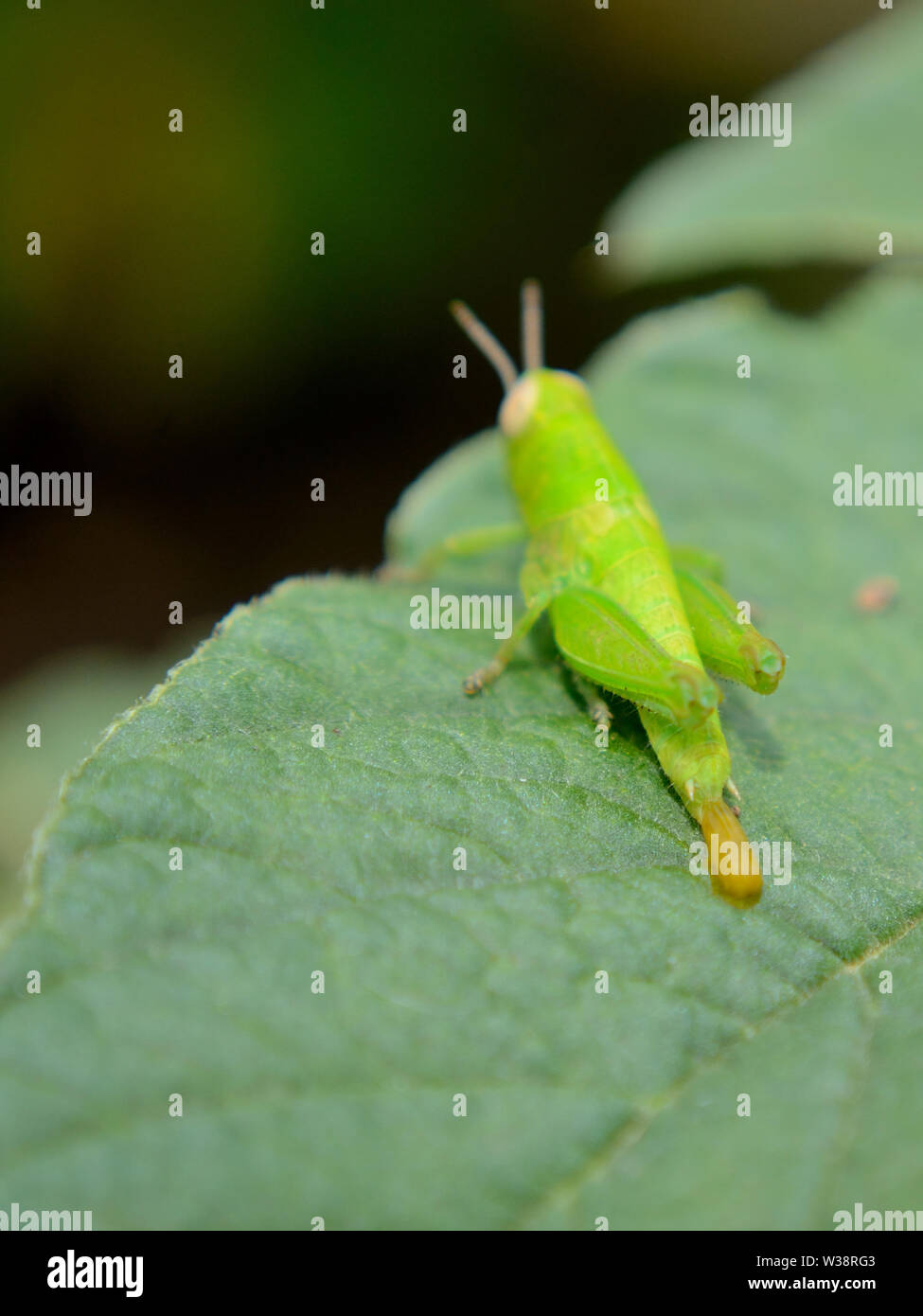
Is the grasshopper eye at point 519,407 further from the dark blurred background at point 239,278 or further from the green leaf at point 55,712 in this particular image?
the dark blurred background at point 239,278

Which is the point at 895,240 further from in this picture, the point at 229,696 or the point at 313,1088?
the point at 313,1088

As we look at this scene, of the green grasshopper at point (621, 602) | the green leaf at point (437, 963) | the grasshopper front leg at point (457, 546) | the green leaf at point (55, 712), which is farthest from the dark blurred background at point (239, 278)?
the green leaf at point (437, 963)

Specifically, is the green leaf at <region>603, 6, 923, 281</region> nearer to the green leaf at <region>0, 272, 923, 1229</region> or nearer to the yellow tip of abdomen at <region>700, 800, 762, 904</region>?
the green leaf at <region>0, 272, 923, 1229</region>

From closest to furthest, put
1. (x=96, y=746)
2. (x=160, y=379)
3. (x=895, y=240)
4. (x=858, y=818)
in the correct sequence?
(x=96, y=746) < (x=858, y=818) < (x=895, y=240) < (x=160, y=379)

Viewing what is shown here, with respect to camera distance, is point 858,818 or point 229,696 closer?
point 229,696
